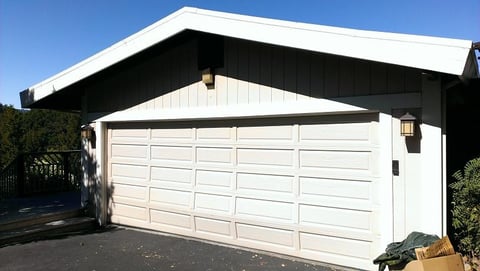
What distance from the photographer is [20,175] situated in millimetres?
9078

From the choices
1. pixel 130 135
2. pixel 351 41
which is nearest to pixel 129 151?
pixel 130 135

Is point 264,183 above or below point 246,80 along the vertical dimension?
below

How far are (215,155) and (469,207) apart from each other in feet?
11.3

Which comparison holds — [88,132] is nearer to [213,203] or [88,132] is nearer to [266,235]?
[213,203]

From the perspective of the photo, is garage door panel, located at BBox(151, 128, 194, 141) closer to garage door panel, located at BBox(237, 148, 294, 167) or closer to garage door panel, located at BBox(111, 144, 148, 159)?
garage door panel, located at BBox(111, 144, 148, 159)

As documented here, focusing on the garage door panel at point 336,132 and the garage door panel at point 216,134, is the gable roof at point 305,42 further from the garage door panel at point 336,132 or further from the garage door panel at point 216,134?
the garage door panel at point 216,134

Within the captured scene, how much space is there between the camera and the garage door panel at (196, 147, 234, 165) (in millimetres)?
5762

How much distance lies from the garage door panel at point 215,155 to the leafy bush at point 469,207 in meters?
3.00

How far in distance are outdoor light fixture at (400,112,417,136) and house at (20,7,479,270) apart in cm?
9

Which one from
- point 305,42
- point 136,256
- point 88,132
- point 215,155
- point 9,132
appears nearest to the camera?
point 305,42

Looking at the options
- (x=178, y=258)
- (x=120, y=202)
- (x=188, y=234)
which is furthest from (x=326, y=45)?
(x=120, y=202)

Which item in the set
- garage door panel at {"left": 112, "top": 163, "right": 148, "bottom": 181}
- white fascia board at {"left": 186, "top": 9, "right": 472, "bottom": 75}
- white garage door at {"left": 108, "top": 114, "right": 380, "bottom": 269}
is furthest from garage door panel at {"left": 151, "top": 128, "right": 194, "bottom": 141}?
white fascia board at {"left": 186, "top": 9, "right": 472, "bottom": 75}

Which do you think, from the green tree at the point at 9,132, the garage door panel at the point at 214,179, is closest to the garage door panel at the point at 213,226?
the garage door panel at the point at 214,179

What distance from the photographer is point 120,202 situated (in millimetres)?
7066
